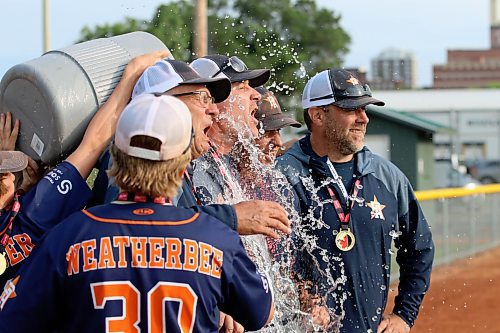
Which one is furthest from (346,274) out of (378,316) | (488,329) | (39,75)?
(488,329)

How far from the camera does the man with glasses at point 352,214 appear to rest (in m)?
5.50

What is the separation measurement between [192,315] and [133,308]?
0.20 metres

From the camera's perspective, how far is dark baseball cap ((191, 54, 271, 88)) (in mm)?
4828

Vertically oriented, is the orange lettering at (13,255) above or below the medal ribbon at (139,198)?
below

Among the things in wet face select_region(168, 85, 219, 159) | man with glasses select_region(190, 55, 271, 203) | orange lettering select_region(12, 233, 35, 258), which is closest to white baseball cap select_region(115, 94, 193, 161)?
wet face select_region(168, 85, 219, 159)

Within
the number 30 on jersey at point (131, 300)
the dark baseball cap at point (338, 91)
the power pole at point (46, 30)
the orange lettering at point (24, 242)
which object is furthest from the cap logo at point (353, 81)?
the power pole at point (46, 30)

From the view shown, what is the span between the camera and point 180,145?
3361mm

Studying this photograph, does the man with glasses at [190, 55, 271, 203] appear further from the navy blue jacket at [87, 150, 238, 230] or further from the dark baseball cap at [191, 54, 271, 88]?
the navy blue jacket at [87, 150, 238, 230]

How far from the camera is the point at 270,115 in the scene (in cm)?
602

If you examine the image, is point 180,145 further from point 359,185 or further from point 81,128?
point 359,185

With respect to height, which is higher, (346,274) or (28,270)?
(28,270)

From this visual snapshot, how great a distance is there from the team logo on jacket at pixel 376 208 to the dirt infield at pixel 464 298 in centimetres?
622

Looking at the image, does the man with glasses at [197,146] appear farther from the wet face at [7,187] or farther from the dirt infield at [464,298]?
the dirt infield at [464,298]

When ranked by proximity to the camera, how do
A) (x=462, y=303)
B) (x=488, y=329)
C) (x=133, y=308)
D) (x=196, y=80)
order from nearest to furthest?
1. (x=133, y=308)
2. (x=196, y=80)
3. (x=488, y=329)
4. (x=462, y=303)
